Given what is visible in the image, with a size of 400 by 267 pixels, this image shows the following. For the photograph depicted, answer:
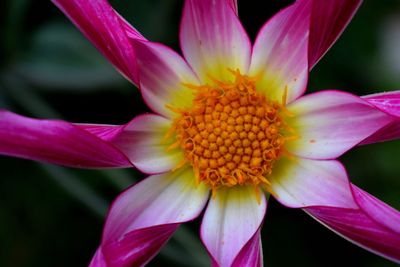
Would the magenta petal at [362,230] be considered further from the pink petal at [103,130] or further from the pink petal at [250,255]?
the pink petal at [103,130]

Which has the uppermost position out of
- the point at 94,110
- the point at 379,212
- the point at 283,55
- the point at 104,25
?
the point at 104,25

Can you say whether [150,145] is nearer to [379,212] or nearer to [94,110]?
[379,212]

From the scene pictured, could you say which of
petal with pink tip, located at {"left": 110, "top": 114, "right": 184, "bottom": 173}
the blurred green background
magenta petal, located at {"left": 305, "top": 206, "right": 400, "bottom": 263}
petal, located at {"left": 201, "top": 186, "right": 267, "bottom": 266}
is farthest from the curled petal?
the blurred green background

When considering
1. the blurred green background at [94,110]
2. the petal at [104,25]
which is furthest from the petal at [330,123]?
the blurred green background at [94,110]

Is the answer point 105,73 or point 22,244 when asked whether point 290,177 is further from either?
point 22,244

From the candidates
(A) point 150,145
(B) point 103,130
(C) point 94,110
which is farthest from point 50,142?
(C) point 94,110

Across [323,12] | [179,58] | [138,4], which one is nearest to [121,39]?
[179,58]

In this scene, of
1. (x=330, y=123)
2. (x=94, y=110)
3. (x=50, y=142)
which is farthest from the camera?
(x=94, y=110)
